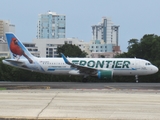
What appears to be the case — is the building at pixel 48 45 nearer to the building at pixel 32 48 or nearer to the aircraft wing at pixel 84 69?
the building at pixel 32 48

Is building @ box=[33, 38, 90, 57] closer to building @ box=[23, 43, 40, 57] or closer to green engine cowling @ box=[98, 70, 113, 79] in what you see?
building @ box=[23, 43, 40, 57]

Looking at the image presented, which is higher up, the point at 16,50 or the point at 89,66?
the point at 16,50

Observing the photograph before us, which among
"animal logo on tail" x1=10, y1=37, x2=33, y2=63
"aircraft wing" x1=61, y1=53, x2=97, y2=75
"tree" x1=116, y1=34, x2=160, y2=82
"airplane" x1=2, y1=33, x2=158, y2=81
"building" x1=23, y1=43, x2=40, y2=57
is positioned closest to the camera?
"aircraft wing" x1=61, y1=53, x2=97, y2=75

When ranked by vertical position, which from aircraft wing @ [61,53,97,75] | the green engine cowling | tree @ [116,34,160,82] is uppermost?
tree @ [116,34,160,82]

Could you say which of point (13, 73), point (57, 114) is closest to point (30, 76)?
point (13, 73)

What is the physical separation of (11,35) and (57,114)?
97.3 ft

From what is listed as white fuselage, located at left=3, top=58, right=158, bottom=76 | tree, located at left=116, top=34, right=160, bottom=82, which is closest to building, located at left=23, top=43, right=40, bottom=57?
tree, located at left=116, top=34, right=160, bottom=82

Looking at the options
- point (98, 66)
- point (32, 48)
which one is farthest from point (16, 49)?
point (32, 48)

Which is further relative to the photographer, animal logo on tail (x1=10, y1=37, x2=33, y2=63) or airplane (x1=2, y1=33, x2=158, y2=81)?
animal logo on tail (x1=10, y1=37, x2=33, y2=63)

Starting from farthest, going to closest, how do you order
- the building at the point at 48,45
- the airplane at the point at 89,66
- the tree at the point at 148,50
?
the building at the point at 48,45 → the tree at the point at 148,50 → the airplane at the point at 89,66

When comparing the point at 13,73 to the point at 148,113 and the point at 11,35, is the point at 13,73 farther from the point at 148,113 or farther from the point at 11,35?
the point at 148,113

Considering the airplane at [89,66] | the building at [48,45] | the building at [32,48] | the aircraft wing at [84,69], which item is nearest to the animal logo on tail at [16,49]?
the airplane at [89,66]

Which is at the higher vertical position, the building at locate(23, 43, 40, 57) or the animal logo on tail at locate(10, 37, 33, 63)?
the animal logo on tail at locate(10, 37, 33, 63)

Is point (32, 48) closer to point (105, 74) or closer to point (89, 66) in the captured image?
point (89, 66)
